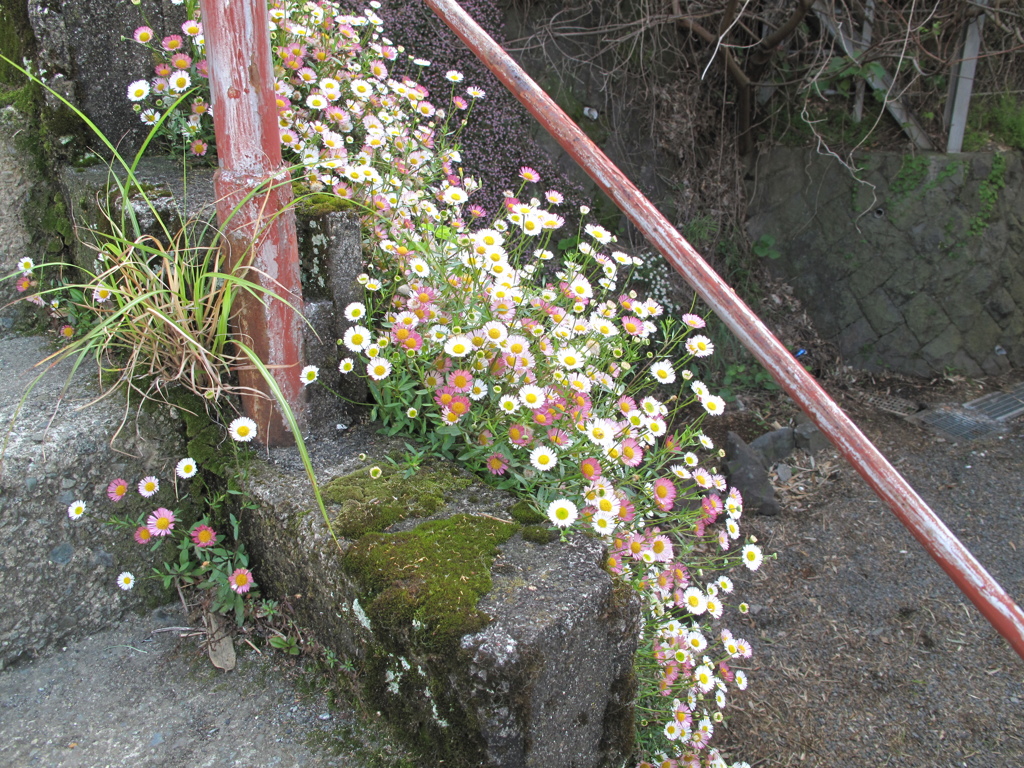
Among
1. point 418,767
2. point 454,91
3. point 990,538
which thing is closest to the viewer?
point 418,767

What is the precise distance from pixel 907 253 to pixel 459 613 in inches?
196

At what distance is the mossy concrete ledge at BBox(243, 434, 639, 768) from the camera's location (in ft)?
4.01

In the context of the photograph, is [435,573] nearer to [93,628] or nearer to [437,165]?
[93,628]

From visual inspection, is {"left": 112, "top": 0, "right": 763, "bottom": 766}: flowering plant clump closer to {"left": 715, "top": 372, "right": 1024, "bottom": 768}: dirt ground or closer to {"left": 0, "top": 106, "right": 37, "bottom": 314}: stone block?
{"left": 0, "top": 106, "right": 37, "bottom": 314}: stone block

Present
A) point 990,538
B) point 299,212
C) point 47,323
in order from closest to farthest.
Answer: point 299,212 < point 47,323 < point 990,538

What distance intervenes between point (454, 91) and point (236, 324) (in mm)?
2820

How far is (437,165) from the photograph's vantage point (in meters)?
2.41

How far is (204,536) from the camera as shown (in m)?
1.71

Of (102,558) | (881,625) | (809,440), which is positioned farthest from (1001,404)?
(102,558)

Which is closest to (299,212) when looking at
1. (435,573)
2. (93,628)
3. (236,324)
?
(236,324)

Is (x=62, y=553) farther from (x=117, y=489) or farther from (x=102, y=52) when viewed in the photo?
(x=102, y=52)

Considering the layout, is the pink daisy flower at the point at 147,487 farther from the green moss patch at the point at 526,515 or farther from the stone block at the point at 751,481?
the stone block at the point at 751,481

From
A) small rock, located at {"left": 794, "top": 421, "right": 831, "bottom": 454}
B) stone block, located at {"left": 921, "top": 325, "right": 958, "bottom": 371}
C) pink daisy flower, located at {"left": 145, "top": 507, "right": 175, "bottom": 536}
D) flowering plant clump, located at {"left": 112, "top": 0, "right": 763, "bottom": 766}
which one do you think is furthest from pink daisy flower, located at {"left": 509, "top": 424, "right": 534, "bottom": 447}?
stone block, located at {"left": 921, "top": 325, "right": 958, "bottom": 371}

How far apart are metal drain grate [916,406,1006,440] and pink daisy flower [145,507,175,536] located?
4414 millimetres
